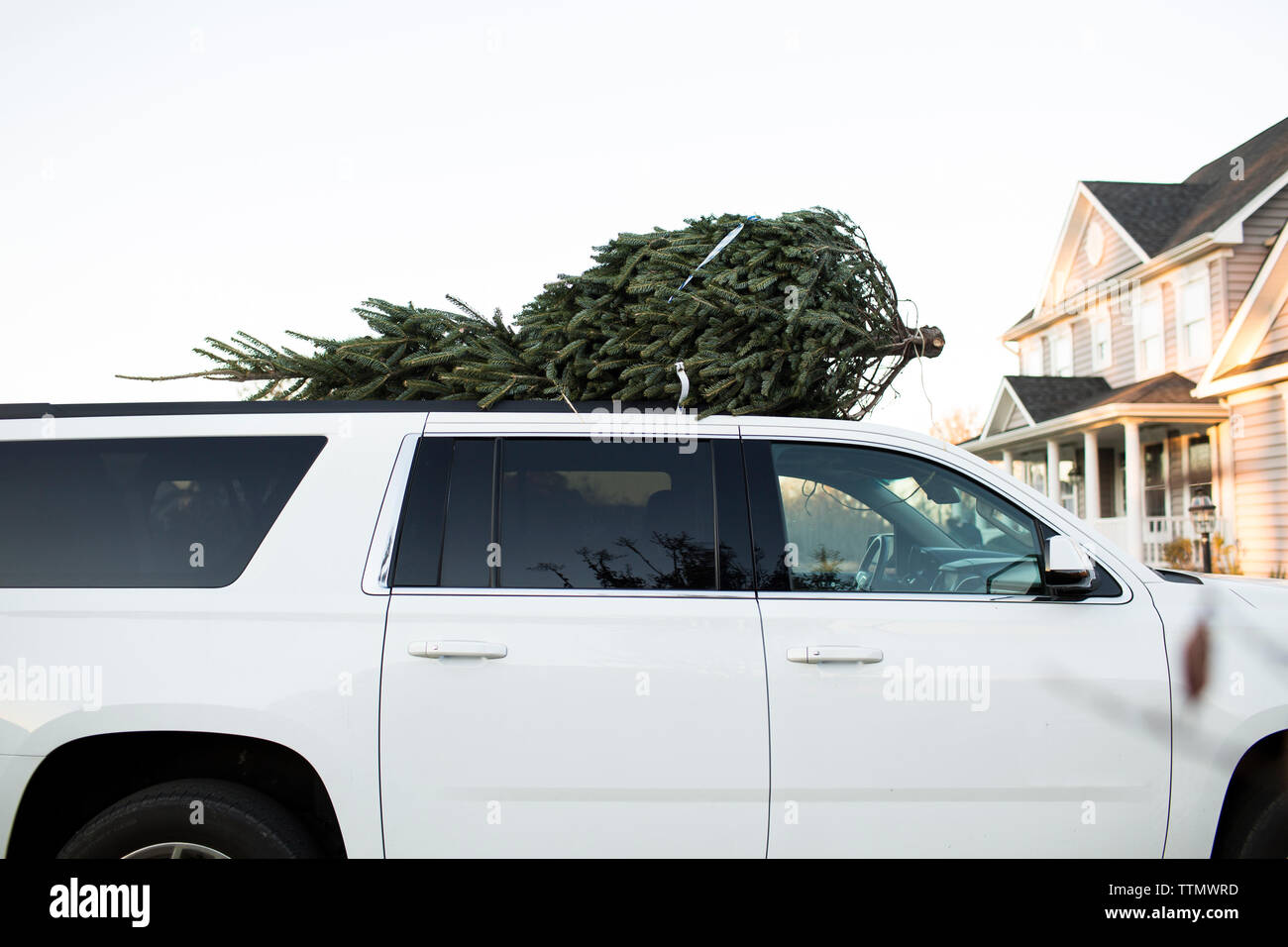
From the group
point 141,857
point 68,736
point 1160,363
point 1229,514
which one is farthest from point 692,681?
point 1160,363

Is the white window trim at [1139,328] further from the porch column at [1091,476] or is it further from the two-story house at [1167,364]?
the porch column at [1091,476]

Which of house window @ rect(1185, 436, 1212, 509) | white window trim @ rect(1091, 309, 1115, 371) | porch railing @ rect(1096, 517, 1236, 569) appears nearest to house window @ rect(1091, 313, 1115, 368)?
white window trim @ rect(1091, 309, 1115, 371)

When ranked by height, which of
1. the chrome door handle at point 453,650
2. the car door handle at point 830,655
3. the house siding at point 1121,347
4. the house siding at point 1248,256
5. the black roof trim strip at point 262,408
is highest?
the house siding at point 1248,256

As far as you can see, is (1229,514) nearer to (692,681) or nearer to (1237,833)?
(1237,833)

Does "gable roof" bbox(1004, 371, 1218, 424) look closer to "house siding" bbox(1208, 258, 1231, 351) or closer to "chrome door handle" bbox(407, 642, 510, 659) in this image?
"house siding" bbox(1208, 258, 1231, 351)

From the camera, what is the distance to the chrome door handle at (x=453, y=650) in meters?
2.76

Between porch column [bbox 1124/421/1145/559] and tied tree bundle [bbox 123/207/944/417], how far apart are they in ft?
48.6

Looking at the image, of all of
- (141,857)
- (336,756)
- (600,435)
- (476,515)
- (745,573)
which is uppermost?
(600,435)

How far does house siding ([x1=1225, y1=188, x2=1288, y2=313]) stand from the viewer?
55.2ft

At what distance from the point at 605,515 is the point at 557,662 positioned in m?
0.51

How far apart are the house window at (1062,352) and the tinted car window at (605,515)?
21428 mm

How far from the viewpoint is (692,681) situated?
2.78 m

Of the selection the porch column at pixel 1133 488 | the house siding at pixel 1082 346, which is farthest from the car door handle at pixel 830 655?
the house siding at pixel 1082 346
